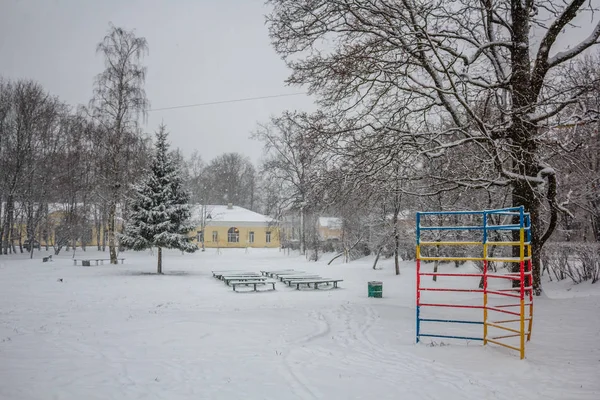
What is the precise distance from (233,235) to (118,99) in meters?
32.9

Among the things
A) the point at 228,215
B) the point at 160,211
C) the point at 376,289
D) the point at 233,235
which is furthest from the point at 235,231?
the point at 376,289

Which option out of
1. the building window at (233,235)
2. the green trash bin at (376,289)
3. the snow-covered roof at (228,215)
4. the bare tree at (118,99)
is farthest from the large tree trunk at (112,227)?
the building window at (233,235)

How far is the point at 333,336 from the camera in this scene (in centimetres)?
853

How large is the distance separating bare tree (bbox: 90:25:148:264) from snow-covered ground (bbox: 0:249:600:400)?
51.8 ft

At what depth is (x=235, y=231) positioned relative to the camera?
5872 centimetres

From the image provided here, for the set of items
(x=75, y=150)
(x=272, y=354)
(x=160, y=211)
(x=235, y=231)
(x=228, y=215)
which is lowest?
(x=272, y=354)

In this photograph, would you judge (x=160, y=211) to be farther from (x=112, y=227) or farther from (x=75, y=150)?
(x=75, y=150)

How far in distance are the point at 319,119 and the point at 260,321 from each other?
524cm

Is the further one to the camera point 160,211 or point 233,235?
point 233,235

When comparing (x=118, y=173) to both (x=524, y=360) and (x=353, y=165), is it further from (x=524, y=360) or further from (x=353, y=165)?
(x=524, y=360)

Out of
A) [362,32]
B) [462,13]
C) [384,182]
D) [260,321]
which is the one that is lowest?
[260,321]

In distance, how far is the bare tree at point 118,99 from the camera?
27.6 meters

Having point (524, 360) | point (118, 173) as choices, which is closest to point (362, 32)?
point (524, 360)

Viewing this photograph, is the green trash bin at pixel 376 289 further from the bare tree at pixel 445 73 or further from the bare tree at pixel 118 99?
the bare tree at pixel 118 99
